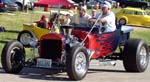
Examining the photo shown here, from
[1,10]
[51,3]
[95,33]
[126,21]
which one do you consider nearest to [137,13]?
[126,21]

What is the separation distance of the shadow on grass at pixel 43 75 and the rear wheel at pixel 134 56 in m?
1.65

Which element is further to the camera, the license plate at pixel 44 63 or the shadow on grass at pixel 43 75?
the shadow on grass at pixel 43 75

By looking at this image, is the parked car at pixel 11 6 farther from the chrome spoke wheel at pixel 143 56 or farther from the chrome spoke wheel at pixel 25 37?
the chrome spoke wheel at pixel 143 56

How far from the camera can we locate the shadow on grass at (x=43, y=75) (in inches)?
455

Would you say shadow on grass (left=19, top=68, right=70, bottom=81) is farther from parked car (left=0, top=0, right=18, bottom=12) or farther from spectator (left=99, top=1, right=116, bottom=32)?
parked car (left=0, top=0, right=18, bottom=12)

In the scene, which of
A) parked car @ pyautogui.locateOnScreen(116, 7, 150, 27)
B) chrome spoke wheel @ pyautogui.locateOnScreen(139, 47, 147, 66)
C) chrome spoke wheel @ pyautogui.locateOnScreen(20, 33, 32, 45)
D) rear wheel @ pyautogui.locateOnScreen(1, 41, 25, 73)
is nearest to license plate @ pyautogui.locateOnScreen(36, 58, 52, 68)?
rear wheel @ pyautogui.locateOnScreen(1, 41, 25, 73)

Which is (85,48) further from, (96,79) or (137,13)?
(137,13)

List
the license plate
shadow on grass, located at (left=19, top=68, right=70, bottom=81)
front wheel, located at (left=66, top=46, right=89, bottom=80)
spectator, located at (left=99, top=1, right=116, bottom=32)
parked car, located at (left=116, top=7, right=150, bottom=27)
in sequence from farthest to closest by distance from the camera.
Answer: parked car, located at (left=116, top=7, right=150, bottom=27)
spectator, located at (left=99, top=1, right=116, bottom=32)
shadow on grass, located at (left=19, top=68, right=70, bottom=81)
the license plate
front wheel, located at (left=66, top=46, right=89, bottom=80)

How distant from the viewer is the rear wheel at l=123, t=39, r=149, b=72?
12750 millimetres

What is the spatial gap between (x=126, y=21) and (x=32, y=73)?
2884 cm

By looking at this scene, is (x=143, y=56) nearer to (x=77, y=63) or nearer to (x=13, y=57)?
(x=77, y=63)

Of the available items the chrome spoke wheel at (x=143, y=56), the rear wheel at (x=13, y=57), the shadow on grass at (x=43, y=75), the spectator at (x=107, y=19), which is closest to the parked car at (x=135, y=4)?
the chrome spoke wheel at (x=143, y=56)

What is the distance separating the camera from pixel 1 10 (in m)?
40.7

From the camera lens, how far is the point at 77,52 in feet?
36.3
